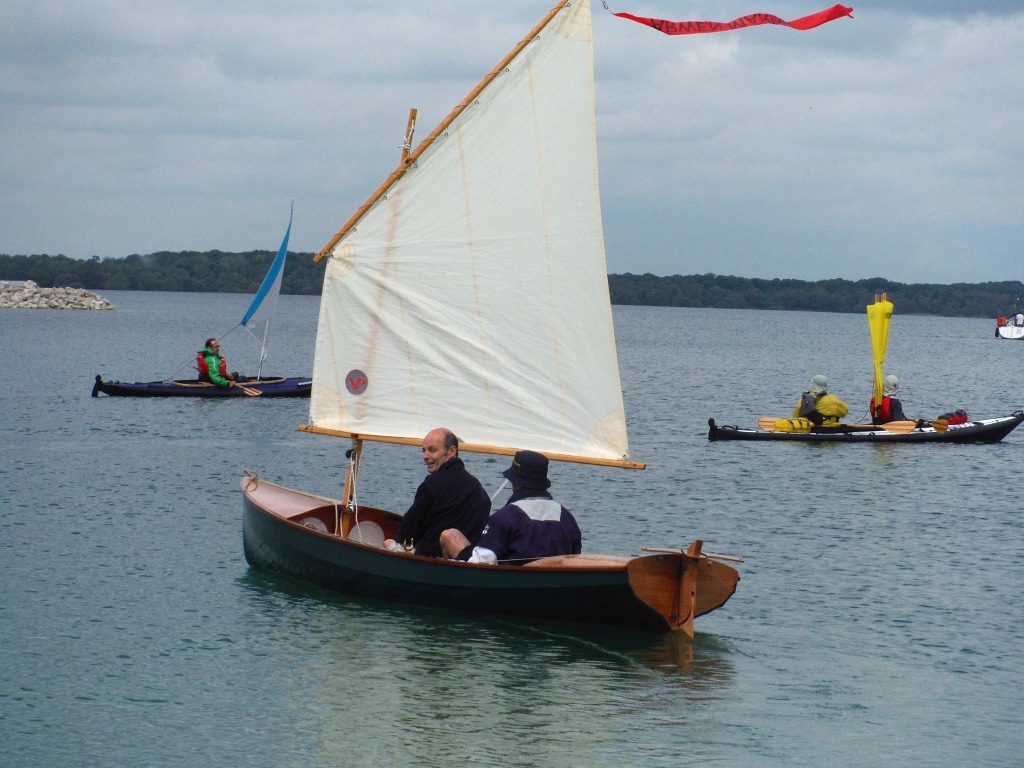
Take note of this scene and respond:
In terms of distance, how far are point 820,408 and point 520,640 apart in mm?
23830

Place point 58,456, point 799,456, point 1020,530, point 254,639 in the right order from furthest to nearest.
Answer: point 799,456 < point 58,456 < point 1020,530 < point 254,639

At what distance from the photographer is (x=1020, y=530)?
81.0 feet

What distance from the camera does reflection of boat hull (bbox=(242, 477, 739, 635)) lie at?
14.1m

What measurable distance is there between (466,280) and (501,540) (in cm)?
334

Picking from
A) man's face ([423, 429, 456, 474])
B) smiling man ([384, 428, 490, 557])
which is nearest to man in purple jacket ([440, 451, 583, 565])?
smiling man ([384, 428, 490, 557])

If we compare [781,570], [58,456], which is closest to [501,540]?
[781,570]

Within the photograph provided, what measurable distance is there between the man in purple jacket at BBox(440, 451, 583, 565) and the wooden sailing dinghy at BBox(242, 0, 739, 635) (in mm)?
222

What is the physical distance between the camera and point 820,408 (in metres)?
37.2

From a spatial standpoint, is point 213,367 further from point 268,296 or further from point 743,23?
point 743,23

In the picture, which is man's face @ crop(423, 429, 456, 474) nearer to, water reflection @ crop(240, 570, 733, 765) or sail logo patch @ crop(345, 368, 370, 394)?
sail logo patch @ crop(345, 368, 370, 394)

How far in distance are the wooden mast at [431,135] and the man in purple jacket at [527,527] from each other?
12.3ft

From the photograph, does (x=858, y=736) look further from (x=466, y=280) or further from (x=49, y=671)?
(x=49, y=671)

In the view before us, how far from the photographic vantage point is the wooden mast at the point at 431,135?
1475 cm

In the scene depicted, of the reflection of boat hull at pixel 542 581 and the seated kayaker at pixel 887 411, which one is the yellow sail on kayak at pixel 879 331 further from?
the reflection of boat hull at pixel 542 581
